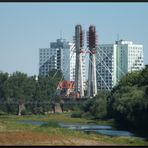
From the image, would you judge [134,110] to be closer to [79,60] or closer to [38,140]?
[38,140]

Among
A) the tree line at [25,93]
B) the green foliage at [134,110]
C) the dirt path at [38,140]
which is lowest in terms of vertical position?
the dirt path at [38,140]

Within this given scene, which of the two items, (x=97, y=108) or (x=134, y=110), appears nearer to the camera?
(x=134, y=110)

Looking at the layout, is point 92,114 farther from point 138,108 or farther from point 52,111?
point 138,108

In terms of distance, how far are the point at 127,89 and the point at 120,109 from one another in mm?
11484

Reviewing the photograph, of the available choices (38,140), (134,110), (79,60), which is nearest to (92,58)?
(79,60)

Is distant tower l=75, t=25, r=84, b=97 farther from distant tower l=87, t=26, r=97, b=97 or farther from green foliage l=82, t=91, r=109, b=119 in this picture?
green foliage l=82, t=91, r=109, b=119

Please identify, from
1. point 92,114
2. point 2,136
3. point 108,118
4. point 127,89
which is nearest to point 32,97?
point 92,114

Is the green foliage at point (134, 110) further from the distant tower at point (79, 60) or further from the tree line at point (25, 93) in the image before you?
the distant tower at point (79, 60)

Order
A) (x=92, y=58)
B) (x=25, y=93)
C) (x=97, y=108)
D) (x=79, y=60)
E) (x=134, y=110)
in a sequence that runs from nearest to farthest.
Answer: (x=134, y=110) → (x=97, y=108) → (x=25, y=93) → (x=79, y=60) → (x=92, y=58)

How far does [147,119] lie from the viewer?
178ft

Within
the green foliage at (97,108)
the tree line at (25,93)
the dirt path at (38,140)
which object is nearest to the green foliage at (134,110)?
the dirt path at (38,140)

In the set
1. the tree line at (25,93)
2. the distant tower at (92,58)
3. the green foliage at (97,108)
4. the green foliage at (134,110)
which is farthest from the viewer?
the distant tower at (92,58)

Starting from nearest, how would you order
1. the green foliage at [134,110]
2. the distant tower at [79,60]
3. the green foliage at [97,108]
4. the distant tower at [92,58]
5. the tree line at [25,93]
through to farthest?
the green foliage at [134,110] → the green foliage at [97,108] → the tree line at [25,93] → the distant tower at [92,58] → the distant tower at [79,60]

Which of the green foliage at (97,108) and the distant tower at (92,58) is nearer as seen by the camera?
Result: the green foliage at (97,108)
